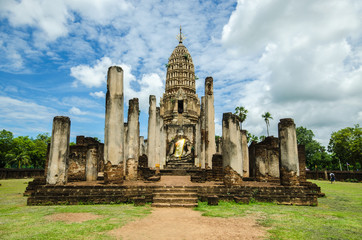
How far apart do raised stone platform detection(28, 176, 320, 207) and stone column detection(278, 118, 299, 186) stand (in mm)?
622

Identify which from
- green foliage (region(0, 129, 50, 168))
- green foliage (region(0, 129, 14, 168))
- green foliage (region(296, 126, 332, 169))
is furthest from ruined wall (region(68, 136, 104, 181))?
green foliage (region(296, 126, 332, 169))

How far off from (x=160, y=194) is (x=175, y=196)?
63 centimetres

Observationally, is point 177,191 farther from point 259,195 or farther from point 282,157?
point 282,157

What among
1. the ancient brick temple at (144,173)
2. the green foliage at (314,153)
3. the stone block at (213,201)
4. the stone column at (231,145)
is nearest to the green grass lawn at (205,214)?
the stone block at (213,201)

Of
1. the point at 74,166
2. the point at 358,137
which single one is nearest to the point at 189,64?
the point at 358,137

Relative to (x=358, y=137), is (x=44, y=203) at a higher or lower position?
lower

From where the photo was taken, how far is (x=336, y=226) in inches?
241

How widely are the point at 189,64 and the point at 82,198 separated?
38464 mm

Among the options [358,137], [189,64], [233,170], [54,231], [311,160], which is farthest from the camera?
[311,160]

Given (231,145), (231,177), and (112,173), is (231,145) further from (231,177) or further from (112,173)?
(112,173)

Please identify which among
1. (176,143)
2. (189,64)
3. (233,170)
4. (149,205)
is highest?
(189,64)

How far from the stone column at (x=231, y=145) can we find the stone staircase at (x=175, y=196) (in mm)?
2293

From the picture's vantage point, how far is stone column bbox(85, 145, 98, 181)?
1438 cm

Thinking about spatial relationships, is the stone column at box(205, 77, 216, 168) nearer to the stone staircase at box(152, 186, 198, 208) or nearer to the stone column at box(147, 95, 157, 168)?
the stone column at box(147, 95, 157, 168)
